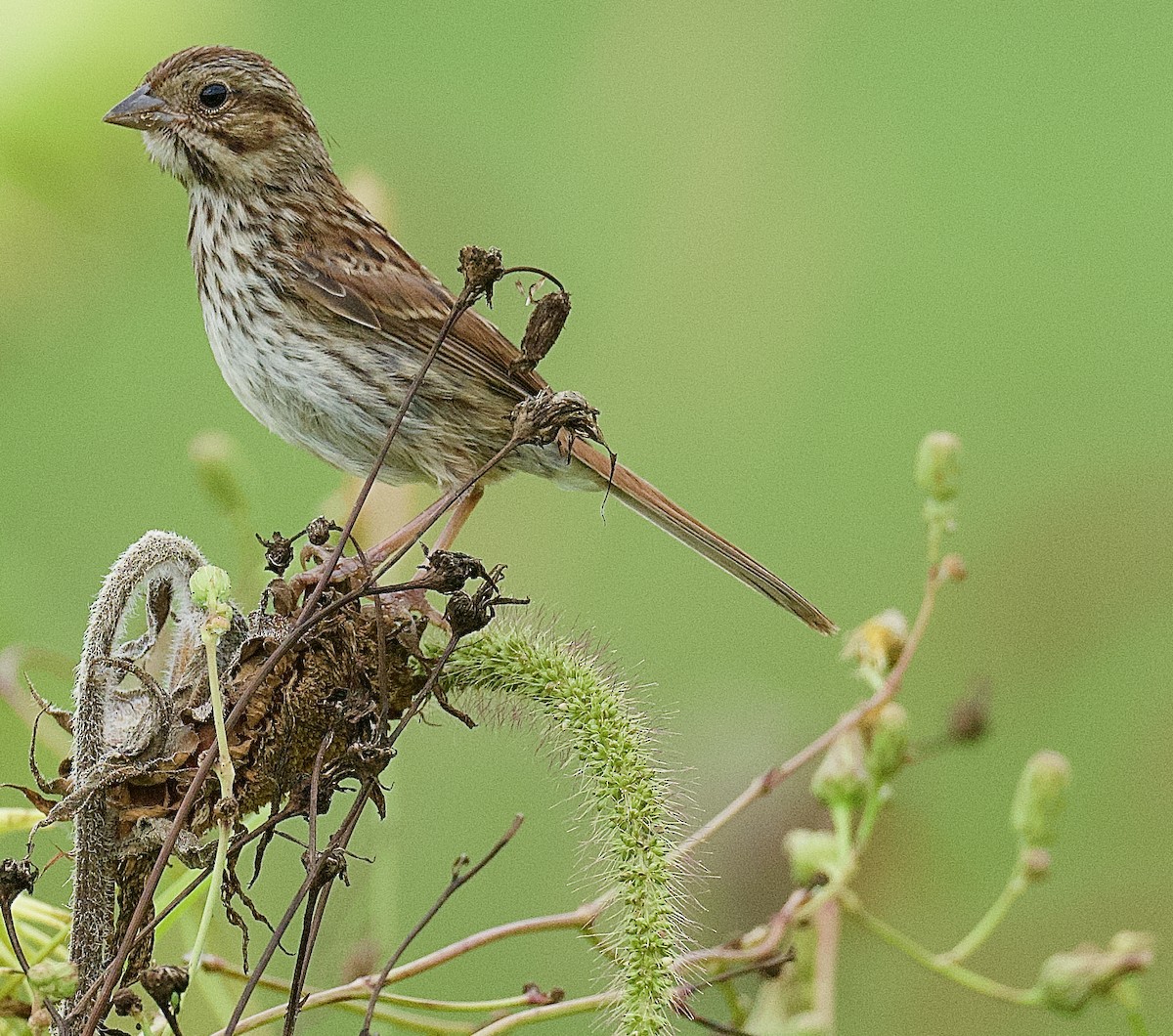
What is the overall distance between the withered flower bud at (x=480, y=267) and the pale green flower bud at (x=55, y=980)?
1.98 ft

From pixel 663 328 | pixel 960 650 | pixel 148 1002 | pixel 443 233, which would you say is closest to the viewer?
pixel 148 1002

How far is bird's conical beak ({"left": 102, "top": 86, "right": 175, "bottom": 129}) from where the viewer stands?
259 cm

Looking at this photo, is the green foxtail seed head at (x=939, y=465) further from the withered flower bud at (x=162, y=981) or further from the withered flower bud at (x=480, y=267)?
the withered flower bud at (x=162, y=981)

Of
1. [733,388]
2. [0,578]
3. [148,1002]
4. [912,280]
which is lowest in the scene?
[148,1002]

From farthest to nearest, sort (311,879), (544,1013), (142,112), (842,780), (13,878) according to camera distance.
A: (142,112) → (842,780) → (544,1013) → (13,878) → (311,879)

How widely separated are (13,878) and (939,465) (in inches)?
43.4

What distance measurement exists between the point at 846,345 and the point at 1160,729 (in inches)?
63.4

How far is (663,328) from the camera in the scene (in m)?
4.34

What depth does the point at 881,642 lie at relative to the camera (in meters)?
1.95

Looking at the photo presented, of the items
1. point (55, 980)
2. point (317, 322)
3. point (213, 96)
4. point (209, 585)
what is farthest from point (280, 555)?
point (213, 96)

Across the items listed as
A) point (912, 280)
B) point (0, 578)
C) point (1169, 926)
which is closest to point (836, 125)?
point (912, 280)

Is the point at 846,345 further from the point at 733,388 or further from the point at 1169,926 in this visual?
the point at 1169,926

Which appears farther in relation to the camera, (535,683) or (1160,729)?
(1160,729)

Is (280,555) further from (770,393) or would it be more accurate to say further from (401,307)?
(770,393)
